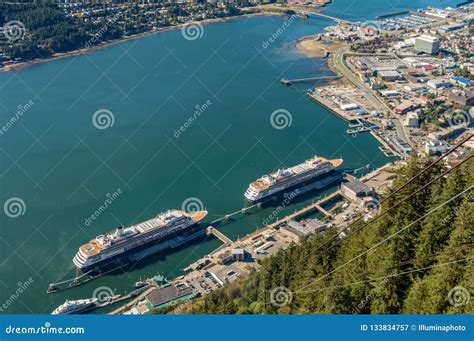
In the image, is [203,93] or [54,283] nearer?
[54,283]

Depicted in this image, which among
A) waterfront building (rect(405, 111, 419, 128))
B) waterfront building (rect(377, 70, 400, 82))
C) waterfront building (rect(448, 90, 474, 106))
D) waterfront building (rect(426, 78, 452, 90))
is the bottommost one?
waterfront building (rect(405, 111, 419, 128))

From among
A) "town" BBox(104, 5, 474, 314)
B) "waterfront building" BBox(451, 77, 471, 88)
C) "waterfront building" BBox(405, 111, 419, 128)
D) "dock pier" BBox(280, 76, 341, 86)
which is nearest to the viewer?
"town" BBox(104, 5, 474, 314)

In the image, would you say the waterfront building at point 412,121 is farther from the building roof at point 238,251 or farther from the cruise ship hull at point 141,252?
the building roof at point 238,251

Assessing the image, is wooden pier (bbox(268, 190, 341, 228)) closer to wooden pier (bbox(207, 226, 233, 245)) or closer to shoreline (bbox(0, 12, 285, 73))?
wooden pier (bbox(207, 226, 233, 245))

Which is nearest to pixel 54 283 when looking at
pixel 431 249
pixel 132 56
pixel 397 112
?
pixel 431 249

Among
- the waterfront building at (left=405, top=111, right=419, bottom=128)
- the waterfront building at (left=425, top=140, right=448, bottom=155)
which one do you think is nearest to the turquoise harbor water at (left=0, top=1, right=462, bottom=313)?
the waterfront building at (left=425, top=140, right=448, bottom=155)

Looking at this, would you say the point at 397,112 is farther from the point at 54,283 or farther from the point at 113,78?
the point at 54,283

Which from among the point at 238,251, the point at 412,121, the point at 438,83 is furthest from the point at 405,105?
the point at 238,251
